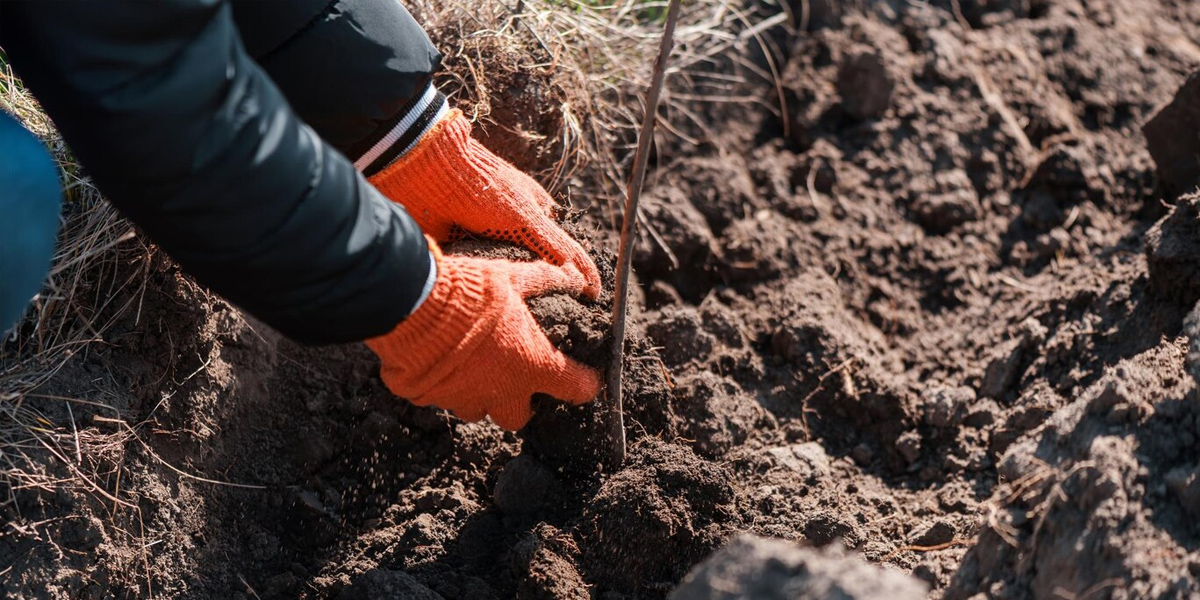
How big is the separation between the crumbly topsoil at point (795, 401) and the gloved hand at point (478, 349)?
98 millimetres

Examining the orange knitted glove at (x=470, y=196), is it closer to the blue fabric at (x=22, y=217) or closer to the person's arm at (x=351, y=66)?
the person's arm at (x=351, y=66)

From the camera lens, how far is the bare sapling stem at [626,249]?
1.88 meters

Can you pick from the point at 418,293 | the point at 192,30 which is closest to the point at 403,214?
the point at 418,293

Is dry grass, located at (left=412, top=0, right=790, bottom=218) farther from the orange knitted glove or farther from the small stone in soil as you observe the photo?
the small stone in soil

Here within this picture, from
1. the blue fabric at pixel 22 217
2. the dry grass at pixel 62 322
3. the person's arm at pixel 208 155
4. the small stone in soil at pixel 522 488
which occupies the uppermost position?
the person's arm at pixel 208 155

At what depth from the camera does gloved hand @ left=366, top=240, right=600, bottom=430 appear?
1.83 m

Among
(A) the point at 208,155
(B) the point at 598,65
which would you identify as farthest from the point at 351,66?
(B) the point at 598,65

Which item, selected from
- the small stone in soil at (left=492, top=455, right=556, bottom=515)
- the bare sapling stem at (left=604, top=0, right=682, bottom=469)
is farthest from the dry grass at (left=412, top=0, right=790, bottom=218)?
the small stone in soil at (left=492, top=455, right=556, bottom=515)

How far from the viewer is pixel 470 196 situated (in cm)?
218

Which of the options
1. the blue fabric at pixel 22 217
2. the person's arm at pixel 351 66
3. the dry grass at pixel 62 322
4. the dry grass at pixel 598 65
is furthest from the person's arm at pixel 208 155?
the dry grass at pixel 598 65

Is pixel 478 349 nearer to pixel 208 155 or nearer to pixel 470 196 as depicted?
pixel 470 196

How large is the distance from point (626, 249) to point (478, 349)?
34cm

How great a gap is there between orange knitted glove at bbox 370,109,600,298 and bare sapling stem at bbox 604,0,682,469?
0.50 ft

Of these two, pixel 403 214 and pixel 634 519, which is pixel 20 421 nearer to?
pixel 403 214
